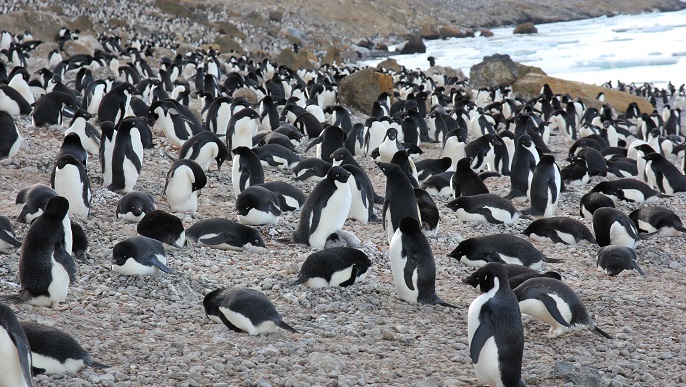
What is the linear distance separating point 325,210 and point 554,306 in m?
2.34

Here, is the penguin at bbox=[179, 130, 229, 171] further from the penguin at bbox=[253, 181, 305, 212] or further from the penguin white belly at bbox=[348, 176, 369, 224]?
the penguin white belly at bbox=[348, 176, 369, 224]

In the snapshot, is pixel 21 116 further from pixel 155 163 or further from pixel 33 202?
pixel 33 202

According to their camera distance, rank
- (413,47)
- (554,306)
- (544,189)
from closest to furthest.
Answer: (554,306), (544,189), (413,47)

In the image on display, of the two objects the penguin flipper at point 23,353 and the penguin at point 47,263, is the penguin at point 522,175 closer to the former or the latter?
the penguin at point 47,263

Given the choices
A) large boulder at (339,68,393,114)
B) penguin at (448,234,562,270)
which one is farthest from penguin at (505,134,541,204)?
large boulder at (339,68,393,114)

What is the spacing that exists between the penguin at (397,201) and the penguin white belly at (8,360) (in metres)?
3.97

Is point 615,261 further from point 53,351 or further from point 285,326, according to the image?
point 53,351

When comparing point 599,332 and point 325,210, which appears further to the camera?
point 325,210

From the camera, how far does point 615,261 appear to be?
21.3 ft

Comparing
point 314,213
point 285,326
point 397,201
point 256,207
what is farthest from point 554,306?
point 256,207

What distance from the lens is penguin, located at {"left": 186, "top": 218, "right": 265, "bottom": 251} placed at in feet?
20.3

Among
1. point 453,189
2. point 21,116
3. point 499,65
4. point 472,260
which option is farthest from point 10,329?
point 499,65

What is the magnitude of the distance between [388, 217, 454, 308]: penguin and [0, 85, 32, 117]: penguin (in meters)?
7.72

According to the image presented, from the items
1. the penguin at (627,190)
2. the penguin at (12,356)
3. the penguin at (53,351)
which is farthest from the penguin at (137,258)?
the penguin at (627,190)
